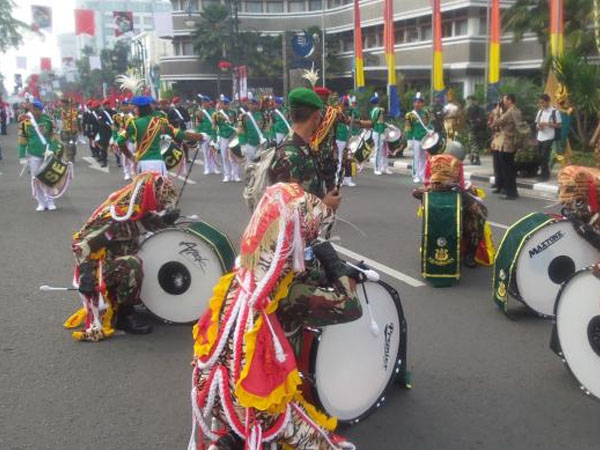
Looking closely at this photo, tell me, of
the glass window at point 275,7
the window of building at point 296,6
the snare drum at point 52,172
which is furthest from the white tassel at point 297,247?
the glass window at point 275,7

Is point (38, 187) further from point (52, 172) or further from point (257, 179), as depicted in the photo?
point (257, 179)

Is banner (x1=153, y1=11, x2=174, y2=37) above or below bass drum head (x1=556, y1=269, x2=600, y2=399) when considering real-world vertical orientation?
above

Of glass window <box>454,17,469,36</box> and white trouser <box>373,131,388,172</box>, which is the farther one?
glass window <box>454,17,469,36</box>

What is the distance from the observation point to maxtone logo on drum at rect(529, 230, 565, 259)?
5012 millimetres

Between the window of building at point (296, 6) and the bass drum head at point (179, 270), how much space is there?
5188 cm

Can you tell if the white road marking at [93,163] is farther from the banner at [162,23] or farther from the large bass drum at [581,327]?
the large bass drum at [581,327]

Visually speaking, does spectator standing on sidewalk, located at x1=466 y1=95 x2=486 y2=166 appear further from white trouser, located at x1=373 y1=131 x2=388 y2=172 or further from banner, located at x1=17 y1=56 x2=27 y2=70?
banner, located at x1=17 y1=56 x2=27 y2=70

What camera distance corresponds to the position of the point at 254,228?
2594 mm

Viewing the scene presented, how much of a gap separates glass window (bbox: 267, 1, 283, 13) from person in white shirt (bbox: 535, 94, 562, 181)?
147 feet

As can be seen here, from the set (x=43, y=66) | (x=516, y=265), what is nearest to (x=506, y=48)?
(x=516, y=265)

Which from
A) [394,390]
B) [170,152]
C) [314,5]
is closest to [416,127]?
[170,152]

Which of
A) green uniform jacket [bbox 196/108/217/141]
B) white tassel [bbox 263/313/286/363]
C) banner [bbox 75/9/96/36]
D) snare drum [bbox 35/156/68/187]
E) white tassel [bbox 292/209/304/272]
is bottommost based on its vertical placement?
white tassel [bbox 263/313/286/363]

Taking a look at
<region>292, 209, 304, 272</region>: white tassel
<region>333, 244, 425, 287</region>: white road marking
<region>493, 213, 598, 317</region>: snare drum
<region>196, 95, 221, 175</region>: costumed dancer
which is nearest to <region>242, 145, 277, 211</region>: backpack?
<region>292, 209, 304, 272</region>: white tassel

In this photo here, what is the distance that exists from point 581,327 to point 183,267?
9.47ft
